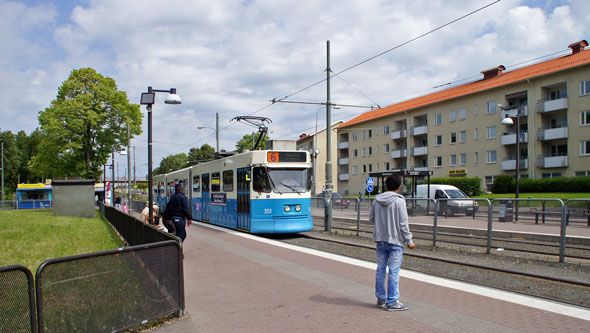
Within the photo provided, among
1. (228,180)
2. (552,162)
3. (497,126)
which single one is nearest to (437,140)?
(497,126)

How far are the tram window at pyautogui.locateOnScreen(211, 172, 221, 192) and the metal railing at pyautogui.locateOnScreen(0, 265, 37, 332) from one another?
1507 cm

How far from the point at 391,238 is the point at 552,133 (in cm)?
3967

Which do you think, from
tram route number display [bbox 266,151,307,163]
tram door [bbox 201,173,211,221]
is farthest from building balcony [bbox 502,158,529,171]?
tram route number display [bbox 266,151,307,163]

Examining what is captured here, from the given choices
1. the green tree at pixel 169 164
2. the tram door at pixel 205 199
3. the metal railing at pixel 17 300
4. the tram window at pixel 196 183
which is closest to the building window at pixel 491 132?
the tram window at pixel 196 183

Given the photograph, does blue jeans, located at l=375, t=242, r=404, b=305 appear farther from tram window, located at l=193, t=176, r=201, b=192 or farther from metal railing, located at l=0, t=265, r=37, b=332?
tram window, located at l=193, t=176, r=201, b=192

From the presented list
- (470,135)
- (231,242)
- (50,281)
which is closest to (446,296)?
(50,281)

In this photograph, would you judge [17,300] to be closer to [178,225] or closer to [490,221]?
[178,225]

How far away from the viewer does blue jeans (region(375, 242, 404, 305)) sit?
569cm

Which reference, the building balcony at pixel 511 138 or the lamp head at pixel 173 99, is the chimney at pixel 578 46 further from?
the lamp head at pixel 173 99

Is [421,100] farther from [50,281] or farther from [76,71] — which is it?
[50,281]

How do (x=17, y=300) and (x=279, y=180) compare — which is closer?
(x=17, y=300)

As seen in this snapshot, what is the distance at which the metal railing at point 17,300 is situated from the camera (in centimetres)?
358

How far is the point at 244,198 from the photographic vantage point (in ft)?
52.0

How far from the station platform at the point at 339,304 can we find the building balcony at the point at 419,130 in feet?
155
